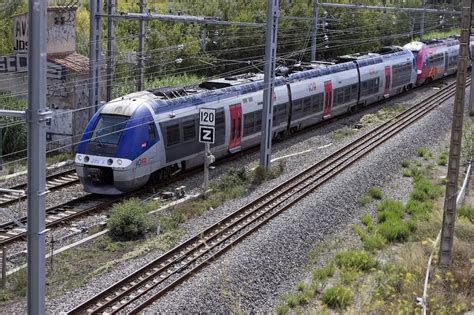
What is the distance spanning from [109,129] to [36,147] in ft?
35.1

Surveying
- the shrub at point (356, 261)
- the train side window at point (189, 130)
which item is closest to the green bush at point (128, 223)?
the shrub at point (356, 261)

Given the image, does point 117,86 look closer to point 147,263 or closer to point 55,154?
point 55,154

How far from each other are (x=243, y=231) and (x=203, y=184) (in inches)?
174

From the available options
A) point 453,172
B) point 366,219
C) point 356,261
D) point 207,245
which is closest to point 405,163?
point 366,219

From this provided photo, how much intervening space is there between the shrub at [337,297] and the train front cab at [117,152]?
7.35 metres

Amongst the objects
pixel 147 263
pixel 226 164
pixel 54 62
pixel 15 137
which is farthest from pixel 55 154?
pixel 147 263

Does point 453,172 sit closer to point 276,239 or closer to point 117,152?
point 276,239

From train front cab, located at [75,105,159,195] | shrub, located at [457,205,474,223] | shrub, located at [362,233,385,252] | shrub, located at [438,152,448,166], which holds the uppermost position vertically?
train front cab, located at [75,105,159,195]

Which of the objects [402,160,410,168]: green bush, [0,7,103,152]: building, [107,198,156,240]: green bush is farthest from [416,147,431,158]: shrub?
[107,198,156,240]: green bush

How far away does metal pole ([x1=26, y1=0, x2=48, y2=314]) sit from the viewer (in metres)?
7.76

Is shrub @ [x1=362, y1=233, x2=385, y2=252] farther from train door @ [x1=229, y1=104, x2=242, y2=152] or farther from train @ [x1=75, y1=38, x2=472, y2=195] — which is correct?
train door @ [x1=229, y1=104, x2=242, y2=152]

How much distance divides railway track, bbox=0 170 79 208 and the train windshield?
215 centimetres

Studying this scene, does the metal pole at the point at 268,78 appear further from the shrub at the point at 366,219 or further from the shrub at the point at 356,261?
the shrub at the point at 356,261

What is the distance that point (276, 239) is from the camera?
14961 millimetres
